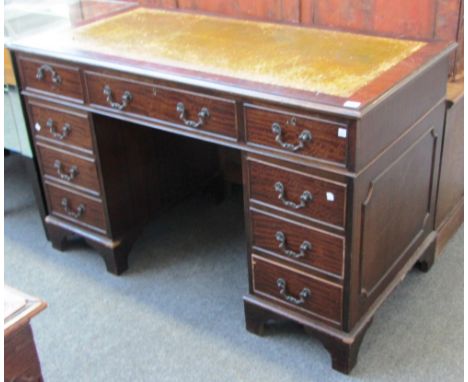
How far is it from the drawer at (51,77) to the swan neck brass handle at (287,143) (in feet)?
2.24

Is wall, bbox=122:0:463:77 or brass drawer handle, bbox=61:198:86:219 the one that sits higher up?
wall, bbox=122:0:463:77

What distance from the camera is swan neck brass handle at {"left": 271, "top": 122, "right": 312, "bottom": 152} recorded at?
1.53m

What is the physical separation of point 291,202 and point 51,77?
0.87 metres

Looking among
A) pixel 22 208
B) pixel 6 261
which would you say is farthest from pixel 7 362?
pixel 22 208

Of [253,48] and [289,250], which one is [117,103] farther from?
[289,250]

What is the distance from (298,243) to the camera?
172 centimetres

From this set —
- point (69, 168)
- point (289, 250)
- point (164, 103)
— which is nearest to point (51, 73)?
point (69, 168)

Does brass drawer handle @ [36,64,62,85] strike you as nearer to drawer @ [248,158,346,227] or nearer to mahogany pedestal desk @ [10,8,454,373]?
mahogany pedestal desk @ [10,8,454,373]

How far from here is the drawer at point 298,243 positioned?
1.66 meters

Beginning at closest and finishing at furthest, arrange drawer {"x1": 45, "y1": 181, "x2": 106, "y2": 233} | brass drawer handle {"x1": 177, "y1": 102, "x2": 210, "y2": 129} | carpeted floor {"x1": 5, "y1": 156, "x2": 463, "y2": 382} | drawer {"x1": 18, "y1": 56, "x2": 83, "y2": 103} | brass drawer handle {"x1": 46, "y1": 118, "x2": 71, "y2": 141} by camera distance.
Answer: brass drawer handle {"x1": 177, "y1": 102, "x2": 210, "y2": 129} → carpeted floor {"x1": 5, "y1": 156, "x2": 463, "y2": 382} → drawer {"x1": 18, "y1": 56, "x2": 83, "y2": 103} → brass drawer handle {"x1": 46, "y1": 118, "x2": 71, "y2": 141} → drawer {"x1": 45, "y1": 181, "x2": 106, "y2": 233}

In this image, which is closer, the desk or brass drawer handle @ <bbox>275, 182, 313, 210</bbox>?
the desk

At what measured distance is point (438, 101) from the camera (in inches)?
71.9

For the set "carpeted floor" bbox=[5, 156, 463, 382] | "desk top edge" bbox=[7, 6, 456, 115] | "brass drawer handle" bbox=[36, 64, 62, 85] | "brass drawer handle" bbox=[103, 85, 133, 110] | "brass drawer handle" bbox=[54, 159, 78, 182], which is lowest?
"carpeted floor" bbox=[5, 156, 463, 382]

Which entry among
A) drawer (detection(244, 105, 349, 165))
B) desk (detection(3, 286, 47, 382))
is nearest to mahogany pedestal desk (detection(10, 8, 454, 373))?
drawer (detection(244, 105, 349, 165))
